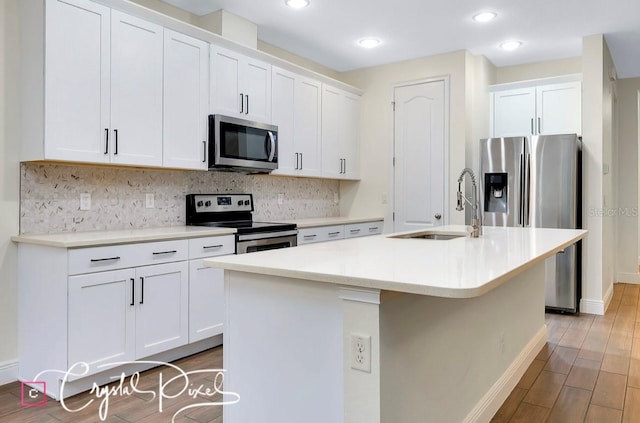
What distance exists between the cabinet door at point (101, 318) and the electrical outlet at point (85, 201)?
0.66m

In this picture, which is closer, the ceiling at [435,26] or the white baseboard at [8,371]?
the white baseboard at [8,371]

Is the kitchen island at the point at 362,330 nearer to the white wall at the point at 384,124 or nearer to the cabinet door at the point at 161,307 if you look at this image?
the cabinet door at the point at 161,307

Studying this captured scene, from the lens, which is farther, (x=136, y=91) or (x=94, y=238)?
(x=136, y=91)

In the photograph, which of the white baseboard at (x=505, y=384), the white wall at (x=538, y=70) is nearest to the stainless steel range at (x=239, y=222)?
the white baseboard at (x=505, y=384)

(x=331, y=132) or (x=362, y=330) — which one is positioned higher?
(x=331, y=132)

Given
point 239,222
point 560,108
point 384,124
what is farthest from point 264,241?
point 560,108

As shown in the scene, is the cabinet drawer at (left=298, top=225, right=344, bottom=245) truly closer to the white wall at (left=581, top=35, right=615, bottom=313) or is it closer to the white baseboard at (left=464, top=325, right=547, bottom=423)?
the white baseboard at (left=464, top=325, right=547, bottom=423)

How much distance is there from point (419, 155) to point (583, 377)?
281 centimetres

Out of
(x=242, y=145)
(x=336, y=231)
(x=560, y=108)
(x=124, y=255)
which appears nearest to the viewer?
(x=124, y=255)

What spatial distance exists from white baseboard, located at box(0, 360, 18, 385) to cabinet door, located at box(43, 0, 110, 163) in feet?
4.10

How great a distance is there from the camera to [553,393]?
2.57 m

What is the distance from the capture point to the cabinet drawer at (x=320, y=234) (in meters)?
4.07

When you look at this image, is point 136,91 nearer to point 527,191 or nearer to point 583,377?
point 583,377

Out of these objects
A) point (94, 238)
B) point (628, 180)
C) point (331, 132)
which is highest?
point (331, 132)
